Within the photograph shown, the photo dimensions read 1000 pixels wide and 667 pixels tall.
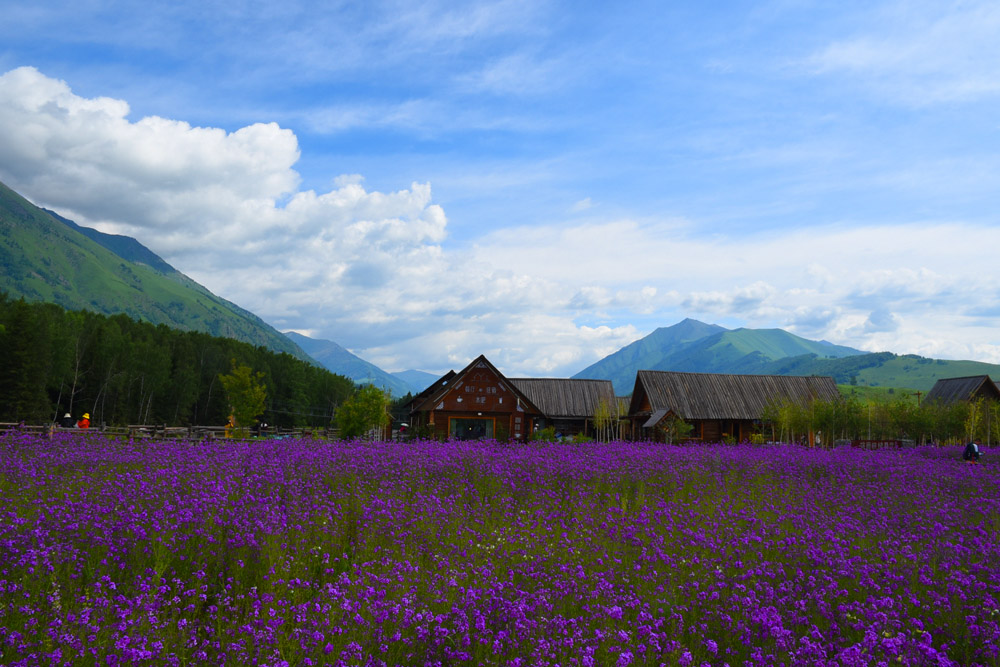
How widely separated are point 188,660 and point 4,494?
225 inches

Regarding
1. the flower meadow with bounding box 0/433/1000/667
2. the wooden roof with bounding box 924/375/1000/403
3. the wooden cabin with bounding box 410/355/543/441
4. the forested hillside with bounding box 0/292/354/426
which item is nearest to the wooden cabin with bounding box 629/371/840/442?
the wooden cabin with bounding box 410/355/543/441

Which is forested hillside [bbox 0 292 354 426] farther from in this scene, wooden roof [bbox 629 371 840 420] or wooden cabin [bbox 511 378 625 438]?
wooden roof [bbox 629 371 840 420]

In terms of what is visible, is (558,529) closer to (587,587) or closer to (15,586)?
(587,587)

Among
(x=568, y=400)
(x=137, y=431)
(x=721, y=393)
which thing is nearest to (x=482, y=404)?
→ (x=568, y=400)

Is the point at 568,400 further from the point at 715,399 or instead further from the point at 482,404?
the point at 482,404

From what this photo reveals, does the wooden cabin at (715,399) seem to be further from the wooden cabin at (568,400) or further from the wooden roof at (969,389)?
the wooden roof at (969,389)

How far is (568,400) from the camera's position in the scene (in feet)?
173

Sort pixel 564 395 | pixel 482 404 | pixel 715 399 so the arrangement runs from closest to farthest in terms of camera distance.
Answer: pixel 482 404, pixel 715 399, pixel 564 395

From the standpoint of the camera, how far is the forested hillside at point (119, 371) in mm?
61250

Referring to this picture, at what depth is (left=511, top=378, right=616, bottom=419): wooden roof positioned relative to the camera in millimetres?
51750

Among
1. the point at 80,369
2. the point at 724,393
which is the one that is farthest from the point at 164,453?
the point at 80,369

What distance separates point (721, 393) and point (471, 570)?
44976mm

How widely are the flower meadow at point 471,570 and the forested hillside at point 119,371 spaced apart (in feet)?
200

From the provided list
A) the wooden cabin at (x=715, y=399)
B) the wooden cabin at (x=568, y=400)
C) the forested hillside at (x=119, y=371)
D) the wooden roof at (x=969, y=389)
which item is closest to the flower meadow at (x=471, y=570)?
the wooden cabin at (x=715, y=399)
